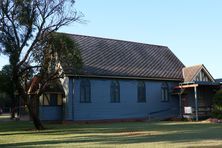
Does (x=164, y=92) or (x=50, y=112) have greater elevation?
(x=164, y=92)

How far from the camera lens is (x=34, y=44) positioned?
29.6m

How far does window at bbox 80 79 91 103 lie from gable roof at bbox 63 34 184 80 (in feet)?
3.67

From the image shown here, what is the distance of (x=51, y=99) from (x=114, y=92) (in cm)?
658

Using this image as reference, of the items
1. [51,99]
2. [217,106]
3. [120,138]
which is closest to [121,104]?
[51,99]

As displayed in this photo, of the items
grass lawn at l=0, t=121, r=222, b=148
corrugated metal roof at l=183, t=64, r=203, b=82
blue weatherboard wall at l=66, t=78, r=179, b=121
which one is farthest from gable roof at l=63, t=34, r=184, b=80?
grass lawn at l=0, t=121, r=222, b=148

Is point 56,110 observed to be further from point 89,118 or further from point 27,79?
point 27,79

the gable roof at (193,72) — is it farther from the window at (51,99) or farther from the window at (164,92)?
the window at (51,99)

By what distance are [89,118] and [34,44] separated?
12345mm

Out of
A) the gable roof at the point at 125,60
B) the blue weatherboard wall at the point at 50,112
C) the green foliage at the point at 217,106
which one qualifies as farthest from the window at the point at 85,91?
the green foliage at the point at 217,106

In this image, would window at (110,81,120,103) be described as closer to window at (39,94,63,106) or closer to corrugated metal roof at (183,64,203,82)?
window at (39,94,63,106)

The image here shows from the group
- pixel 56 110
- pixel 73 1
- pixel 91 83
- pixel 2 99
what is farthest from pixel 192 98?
pixel 2 99

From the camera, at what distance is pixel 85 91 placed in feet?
129

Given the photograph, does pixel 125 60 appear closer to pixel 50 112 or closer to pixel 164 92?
pixel 164 92

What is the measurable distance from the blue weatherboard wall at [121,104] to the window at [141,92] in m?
0.39
